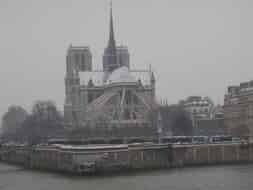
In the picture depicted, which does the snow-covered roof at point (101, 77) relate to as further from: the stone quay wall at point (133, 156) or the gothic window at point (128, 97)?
the stone quay wall at point (133, 156)

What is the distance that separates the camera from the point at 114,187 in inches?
1692

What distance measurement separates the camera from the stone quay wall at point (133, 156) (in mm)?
53094

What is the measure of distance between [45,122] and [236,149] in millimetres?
50835

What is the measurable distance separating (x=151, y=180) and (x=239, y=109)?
46.8m

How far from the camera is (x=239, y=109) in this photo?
8962 cm

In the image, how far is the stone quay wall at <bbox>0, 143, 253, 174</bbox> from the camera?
53.1 meters

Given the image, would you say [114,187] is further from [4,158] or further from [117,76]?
[117,76]

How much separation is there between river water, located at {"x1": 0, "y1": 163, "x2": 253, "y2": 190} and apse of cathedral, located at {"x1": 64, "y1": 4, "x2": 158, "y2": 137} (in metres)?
32.0

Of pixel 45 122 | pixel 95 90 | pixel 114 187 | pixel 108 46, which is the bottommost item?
pixel 114 187

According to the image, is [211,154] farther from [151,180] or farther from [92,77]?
[92,77]

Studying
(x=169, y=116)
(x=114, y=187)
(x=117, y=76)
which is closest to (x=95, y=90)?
(x=117, y=76)

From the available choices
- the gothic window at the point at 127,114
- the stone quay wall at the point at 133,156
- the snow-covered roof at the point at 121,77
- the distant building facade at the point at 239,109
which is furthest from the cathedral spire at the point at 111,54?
the stone quay wall at the point at 133,156

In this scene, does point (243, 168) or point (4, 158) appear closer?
point (243, 168)

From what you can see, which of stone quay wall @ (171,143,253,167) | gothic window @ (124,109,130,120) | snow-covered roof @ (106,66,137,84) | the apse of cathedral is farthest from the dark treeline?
stone quay wall @ (171,143,253,167)
